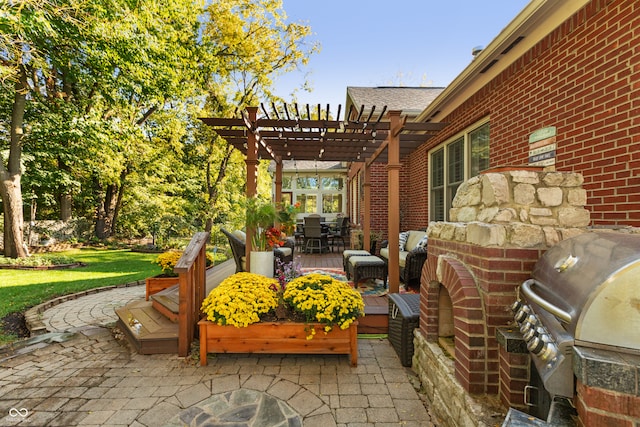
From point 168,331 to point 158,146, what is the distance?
40.0 feet

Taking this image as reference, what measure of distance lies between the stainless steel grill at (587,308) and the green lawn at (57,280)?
504 cm

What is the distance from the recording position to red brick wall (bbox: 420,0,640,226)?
215 centimetres

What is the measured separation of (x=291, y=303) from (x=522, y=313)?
1.94 m

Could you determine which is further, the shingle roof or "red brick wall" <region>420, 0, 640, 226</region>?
the shingle roof

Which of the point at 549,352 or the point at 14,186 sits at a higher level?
the point at 14,186

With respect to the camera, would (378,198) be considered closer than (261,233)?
No

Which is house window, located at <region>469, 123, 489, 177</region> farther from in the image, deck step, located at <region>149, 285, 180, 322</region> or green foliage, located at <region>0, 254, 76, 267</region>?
green foliage, located at <region>0, 254, 76, 267</region>

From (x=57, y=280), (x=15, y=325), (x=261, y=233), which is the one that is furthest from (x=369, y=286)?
(x=57, y=280)

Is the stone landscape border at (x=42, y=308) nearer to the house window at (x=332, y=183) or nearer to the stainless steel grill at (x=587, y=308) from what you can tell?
the stainless steel grill at (x=587, y=308)

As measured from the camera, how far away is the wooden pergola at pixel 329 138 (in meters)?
4.34

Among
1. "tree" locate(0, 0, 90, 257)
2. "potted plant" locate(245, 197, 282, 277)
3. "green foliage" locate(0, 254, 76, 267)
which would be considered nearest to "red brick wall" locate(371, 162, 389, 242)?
"potted plant" locate(245, 197, 282, 277)

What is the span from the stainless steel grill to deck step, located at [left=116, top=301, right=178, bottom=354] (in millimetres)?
3146

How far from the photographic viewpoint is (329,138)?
5.22 m

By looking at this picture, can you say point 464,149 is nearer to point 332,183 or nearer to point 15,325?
point 15,325
